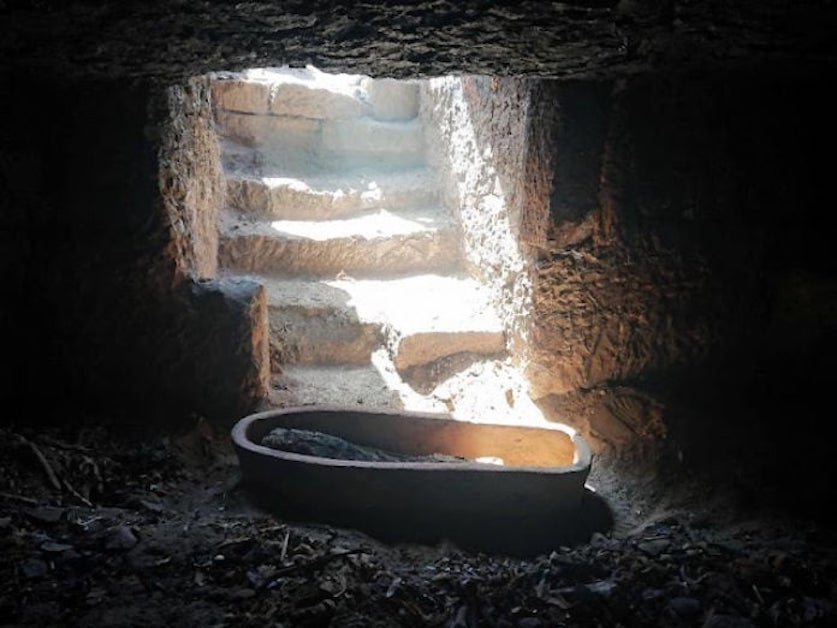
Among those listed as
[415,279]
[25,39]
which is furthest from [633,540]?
[415,279]

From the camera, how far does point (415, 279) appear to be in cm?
412

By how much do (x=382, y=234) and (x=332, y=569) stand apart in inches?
111

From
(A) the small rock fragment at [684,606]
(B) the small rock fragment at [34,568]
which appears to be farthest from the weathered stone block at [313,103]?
(A) the small rock fragment at [684,606]

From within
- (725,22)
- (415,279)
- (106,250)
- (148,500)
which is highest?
(725,22)

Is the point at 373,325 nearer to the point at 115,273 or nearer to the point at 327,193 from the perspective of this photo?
the point at 327,193

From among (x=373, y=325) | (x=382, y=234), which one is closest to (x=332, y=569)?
(x=373, y=325)

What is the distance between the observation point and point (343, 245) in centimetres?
410

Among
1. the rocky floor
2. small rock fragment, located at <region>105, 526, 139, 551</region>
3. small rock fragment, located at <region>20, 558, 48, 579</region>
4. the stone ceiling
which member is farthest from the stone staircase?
the stone ceiling

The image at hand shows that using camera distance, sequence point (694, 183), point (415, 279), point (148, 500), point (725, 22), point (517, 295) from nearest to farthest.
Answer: point (725, 22) → point (148, 500) → point (694, 183) → point (517, 295) → point (415, 279)

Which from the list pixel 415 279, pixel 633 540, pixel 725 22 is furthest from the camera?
pixel 415 279

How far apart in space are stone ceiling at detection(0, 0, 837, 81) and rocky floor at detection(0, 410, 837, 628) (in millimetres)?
1240

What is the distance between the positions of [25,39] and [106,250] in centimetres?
82

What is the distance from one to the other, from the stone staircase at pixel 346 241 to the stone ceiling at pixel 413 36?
153 cm

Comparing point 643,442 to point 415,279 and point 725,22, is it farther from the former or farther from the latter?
point 415,279
